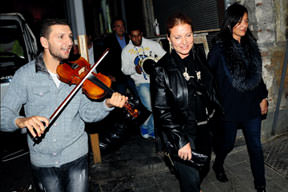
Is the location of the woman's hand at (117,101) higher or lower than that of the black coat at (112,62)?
lower

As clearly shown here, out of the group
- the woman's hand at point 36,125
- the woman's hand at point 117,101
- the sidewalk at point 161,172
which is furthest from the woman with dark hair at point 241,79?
the woman's hand at point 36,125

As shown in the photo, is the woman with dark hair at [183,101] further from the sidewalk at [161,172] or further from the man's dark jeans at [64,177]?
the sidewalk at [161,172]

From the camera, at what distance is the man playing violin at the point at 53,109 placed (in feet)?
6.04

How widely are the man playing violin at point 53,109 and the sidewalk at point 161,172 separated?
5.03ft

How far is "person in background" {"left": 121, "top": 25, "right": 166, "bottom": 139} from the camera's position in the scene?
4453 millimetres

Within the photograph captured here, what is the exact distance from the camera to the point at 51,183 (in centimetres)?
192

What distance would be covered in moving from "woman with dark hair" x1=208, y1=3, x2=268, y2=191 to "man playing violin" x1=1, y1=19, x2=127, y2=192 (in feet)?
4.88

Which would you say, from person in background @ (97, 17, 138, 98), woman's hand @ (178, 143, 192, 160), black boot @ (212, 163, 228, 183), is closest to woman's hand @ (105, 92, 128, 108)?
woman's hand @ (178, 143, 192, 160)

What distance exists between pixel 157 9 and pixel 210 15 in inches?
143

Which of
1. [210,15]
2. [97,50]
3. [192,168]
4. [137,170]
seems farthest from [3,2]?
[192,168]

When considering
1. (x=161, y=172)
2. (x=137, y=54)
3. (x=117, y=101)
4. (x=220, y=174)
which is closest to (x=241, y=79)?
(x=220, y=174)

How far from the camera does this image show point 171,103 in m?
2.15

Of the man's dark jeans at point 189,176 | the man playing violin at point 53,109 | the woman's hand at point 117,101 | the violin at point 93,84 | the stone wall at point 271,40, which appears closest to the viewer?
the man playing violin at point 53,109

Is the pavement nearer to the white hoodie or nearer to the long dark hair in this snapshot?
the white hoodie
